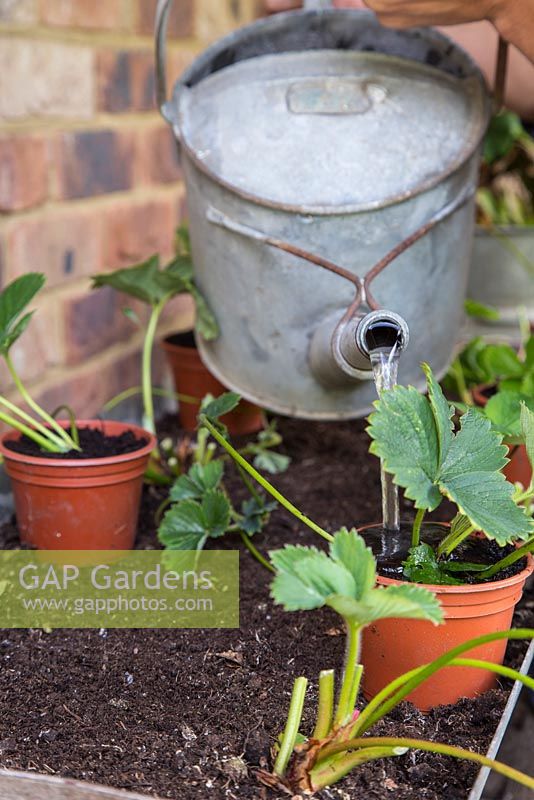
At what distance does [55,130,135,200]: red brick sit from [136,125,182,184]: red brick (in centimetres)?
4

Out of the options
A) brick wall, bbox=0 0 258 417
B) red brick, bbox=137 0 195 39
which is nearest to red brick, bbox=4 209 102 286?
brick wall, bbox=0 0 258 417

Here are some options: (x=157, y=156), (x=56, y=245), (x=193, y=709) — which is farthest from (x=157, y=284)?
(x=193, y=709)

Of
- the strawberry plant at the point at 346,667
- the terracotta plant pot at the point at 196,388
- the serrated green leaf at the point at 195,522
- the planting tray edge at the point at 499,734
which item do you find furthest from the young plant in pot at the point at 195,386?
the strawberry plant at the point at 346,667

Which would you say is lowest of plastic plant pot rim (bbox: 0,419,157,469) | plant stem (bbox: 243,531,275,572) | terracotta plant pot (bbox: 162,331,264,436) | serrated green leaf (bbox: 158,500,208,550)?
terracotta plant pot (bbox: 162,331,264,436)

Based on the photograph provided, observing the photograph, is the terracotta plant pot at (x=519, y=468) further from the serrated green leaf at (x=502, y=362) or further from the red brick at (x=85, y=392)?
the red brick at (x=85, y=392)

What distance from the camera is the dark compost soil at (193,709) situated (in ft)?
2.73

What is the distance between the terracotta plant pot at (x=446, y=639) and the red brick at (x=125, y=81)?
1105 millimetres

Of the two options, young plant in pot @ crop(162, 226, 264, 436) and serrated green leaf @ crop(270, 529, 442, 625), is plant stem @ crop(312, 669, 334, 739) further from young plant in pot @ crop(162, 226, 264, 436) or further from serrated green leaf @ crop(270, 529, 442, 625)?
young plant in pot @ crop(162, 226, 264, 436)

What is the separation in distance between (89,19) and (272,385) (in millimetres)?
706

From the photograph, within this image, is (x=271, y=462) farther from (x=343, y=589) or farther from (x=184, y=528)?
(x=343, y=589)

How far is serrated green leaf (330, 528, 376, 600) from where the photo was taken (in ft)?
2.39

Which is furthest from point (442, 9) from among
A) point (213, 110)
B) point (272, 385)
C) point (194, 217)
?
point (272, 385)

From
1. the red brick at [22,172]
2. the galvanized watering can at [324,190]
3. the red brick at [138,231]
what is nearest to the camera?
the galvanized watering can at [324,190]

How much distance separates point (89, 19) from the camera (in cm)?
159
